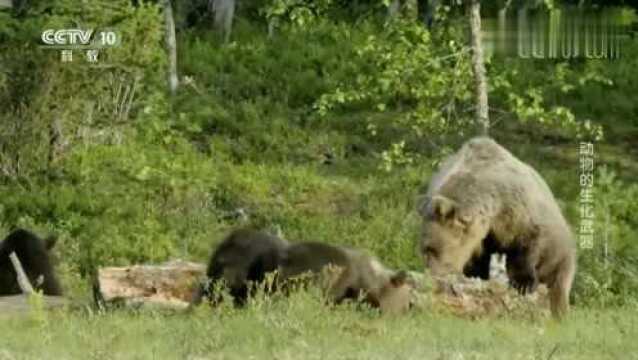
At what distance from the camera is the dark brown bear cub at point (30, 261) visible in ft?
47.0

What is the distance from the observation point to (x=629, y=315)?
11961mm

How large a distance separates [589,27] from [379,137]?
5745 millimetres

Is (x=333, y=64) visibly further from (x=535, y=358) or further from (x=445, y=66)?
(x=535, y=358)

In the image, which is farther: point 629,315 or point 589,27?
point 589,27

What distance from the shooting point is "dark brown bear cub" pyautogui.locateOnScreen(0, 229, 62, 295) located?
14.3m

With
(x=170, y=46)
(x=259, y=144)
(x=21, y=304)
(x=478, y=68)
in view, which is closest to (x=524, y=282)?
(x=21, y=304)

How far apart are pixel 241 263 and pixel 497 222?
2.32 m

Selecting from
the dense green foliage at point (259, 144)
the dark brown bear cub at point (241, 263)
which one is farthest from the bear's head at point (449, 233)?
the dense green foliage at point (259, 144)

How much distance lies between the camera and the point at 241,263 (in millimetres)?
12273

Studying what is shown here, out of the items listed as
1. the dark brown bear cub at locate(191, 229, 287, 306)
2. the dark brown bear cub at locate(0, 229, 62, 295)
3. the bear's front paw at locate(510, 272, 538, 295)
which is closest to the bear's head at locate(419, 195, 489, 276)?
the bear's front paw at locate(510, 272, 538, 295)

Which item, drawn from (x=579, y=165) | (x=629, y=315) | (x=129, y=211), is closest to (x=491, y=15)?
(x=579, y=165)

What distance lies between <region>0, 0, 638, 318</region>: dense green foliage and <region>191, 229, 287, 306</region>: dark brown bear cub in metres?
4.99

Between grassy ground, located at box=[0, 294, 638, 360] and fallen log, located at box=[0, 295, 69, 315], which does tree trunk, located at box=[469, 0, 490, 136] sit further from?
grassy ground, located at box=[0, 294, 638, 360]

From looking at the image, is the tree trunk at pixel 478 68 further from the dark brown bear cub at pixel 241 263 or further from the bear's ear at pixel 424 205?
the dark brown bear cub at pixel 241 263
